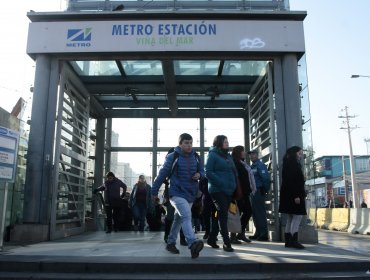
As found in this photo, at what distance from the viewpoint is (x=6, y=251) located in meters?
6.24

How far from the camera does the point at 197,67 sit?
10133 mm

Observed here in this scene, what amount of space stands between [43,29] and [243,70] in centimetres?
494

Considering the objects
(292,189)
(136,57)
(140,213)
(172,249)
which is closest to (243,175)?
(292,189)

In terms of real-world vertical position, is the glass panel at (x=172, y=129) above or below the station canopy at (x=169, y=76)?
below

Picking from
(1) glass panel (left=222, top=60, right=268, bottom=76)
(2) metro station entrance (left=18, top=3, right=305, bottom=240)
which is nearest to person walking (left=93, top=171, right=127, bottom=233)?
(2) metro station entrance (left=18, top=3, right=305, bottom=240)

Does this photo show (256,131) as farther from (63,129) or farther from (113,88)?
(63,129)

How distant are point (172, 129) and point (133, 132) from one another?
1.33 meters

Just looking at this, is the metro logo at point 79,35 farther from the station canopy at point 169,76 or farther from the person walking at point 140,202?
the person walking at point 140,202

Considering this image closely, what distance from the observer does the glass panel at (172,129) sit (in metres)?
13.4

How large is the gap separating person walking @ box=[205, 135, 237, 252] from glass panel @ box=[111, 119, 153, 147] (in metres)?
7.32

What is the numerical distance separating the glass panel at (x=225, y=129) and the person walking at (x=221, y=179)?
689cm

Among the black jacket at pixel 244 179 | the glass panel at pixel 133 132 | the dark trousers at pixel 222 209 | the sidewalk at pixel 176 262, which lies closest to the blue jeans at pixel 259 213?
the black jacket at pixel 244 179

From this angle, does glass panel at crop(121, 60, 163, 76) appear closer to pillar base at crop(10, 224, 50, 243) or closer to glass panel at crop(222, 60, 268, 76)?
glass panel at crop(222, 60, 268, 76)

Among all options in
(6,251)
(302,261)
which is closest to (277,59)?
(302,261)
